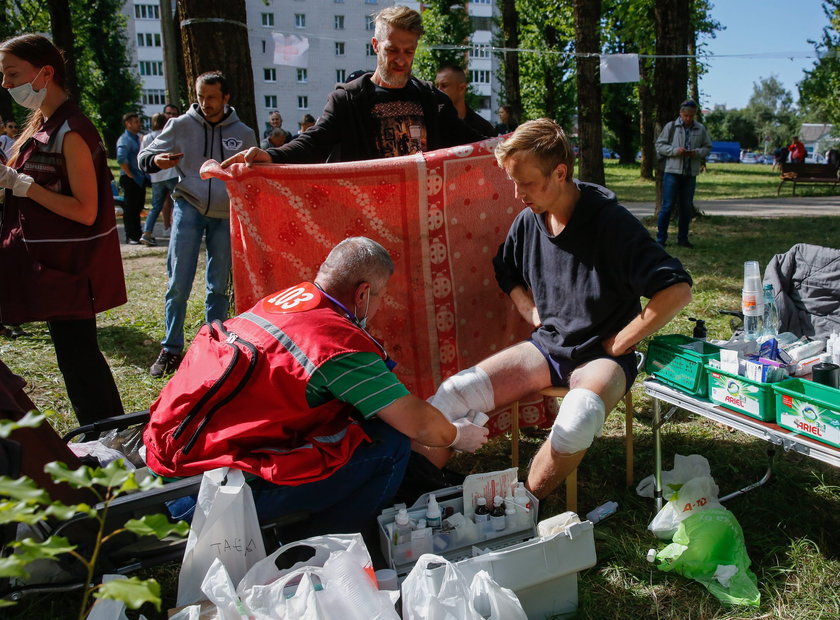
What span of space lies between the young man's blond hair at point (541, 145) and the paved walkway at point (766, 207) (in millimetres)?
10080

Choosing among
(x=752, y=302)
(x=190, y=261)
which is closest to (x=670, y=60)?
(x=190, y=261)

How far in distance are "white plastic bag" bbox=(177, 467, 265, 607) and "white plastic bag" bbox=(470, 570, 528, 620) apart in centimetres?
68

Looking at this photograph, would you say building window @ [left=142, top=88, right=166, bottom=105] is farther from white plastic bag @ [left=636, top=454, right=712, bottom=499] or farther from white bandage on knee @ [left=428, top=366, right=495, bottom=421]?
white plastic bag @ [left=636, top=454, right=712, bottom=499]

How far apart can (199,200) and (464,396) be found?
2320mm

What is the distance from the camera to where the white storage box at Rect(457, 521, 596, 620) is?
210 cm

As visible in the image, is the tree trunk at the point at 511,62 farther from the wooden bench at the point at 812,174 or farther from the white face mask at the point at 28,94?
the white face mask at the point at 28,94

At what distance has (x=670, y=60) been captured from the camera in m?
11.2

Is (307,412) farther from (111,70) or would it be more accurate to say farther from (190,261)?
(111,70)

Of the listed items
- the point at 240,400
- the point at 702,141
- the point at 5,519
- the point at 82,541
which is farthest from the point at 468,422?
the point at 702,141

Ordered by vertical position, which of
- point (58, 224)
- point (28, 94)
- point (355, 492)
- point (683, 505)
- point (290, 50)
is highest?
point (290, 50)

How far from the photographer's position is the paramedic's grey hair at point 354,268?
2.43 meters

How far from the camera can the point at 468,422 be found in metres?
2.73

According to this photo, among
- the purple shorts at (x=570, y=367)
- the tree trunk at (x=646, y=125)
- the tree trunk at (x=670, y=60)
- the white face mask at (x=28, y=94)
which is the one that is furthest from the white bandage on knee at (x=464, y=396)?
the tree trunk at (x=646, y=125)

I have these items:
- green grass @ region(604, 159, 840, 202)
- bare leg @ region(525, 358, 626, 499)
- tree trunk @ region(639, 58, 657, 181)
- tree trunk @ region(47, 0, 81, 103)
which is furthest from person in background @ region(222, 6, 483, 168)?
tree trunk @ region(639, 58, 657, 181)
